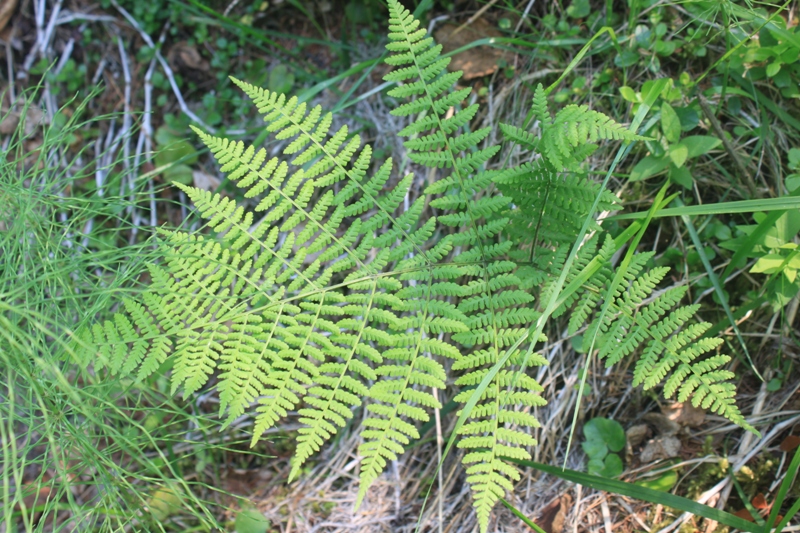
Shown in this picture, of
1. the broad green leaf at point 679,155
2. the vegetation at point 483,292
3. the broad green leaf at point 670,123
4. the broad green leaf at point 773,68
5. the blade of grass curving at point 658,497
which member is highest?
the broad green leaf at point 773,68

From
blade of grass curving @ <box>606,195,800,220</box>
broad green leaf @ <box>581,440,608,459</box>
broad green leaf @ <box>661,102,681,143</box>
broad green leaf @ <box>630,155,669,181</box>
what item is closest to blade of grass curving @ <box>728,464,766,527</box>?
broad green leaf @ <box>581,440,608,459</box>

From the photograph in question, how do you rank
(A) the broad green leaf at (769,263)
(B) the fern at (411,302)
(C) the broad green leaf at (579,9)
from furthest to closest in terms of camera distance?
Answer: (C) the broad green leaf at (579,9) → (A) the broad green leaf at (769,263) → (B) the fern at (411,302)

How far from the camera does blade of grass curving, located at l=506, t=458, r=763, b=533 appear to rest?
1984 mm

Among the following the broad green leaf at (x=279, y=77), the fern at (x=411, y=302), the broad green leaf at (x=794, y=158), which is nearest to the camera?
the fern at (x=411, y=302)

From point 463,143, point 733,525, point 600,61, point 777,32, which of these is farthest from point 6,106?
point 733,525

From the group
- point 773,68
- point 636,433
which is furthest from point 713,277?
point 773,68

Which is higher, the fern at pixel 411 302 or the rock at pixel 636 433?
the fern at pixel 411 302

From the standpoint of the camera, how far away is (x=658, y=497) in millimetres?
2051

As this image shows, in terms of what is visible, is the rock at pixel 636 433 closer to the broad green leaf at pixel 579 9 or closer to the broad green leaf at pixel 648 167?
the broad green leaf at pixel 648 167

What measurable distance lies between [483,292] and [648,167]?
2.81 ft

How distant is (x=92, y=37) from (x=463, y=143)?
9.40 feet

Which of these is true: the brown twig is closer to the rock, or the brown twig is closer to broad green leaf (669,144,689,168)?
broad green leaf (669,144,689,168)

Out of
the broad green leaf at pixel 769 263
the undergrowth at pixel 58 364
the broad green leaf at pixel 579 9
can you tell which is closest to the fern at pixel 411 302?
the undergrowth at pixel 58 364

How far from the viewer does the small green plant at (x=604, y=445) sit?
7.65ft
